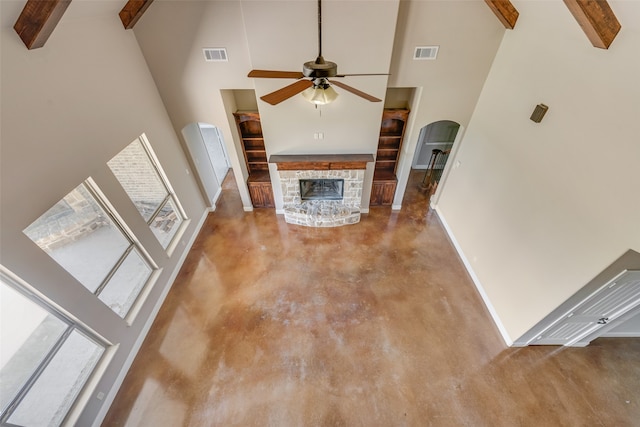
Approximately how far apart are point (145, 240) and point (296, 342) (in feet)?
9.30

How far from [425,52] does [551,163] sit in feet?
8.13

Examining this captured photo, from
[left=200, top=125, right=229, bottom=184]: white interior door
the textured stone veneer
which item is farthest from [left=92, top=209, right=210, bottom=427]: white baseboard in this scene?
[left=200, top=125, right=229, bottom=184]: white interior door

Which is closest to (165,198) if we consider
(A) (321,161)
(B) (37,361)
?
(B) (37,361)

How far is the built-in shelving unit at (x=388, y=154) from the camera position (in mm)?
5234

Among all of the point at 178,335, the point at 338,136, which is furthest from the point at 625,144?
the point at 178,335

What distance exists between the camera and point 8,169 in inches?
92.3

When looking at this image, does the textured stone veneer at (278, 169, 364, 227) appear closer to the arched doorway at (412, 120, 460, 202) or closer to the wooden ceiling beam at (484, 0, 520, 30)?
the arched doorway at (412, 120, 460, 202)

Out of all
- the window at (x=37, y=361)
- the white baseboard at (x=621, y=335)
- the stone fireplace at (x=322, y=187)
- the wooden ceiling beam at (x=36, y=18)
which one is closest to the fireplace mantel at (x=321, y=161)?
the stone fireplace at (x=322, y=187)

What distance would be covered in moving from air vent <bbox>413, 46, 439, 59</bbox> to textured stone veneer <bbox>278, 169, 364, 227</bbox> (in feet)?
7.50

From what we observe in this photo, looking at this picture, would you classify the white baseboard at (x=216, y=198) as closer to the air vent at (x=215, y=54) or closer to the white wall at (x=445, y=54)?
the air vent at (x=215, y=54)

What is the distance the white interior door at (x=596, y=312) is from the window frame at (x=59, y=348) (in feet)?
19.1

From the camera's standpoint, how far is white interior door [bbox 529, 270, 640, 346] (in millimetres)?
2760

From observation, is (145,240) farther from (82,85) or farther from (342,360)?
(342,360)

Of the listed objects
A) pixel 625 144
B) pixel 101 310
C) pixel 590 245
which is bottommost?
pixel 101 310
